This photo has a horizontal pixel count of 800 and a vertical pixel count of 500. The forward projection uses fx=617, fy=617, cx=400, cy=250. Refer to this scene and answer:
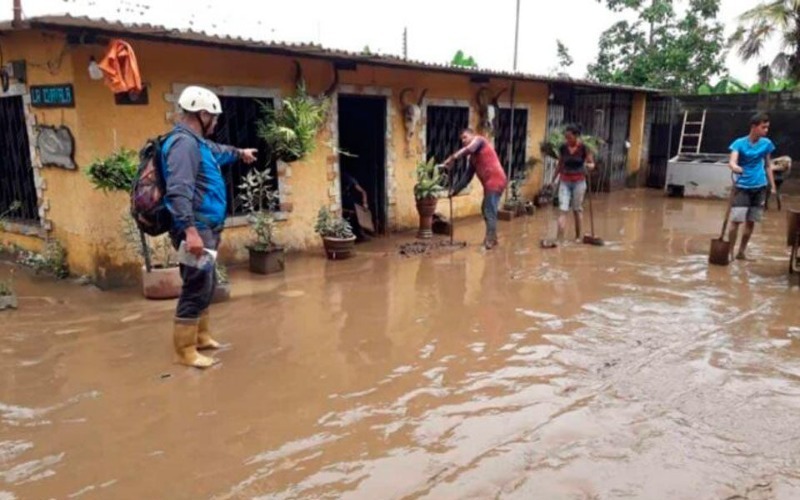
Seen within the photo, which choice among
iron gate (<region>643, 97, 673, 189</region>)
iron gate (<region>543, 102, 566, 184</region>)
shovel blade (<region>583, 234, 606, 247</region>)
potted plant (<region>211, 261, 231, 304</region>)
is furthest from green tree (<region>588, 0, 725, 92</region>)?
potted plant (<region>211, 261, 231, 304</region>)

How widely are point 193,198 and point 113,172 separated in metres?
2.07

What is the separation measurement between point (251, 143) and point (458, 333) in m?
4.10

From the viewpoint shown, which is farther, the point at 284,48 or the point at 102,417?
the point at 284,48

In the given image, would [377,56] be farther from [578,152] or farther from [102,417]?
[102,417]

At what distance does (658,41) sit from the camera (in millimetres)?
19328

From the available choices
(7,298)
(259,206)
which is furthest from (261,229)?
(7,298)

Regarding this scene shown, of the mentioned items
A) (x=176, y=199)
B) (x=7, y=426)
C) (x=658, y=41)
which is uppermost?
(x=658, y=41)

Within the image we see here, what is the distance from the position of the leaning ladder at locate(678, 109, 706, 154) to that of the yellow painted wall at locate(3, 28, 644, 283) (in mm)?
11333

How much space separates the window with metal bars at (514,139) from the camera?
1215 centimetres

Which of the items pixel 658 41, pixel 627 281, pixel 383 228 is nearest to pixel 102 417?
pixel 627 281

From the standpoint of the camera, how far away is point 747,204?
714cm

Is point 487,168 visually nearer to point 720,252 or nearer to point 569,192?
point 569,192

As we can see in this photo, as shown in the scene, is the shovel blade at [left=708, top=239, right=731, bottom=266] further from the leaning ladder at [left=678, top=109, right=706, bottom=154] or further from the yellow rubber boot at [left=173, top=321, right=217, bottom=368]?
the leaning ladder at [left=678, top=109, right=706, bottom=154]

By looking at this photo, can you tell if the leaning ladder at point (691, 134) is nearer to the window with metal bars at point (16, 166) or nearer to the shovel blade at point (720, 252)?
the shovel blade at point (720, 252)
